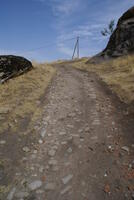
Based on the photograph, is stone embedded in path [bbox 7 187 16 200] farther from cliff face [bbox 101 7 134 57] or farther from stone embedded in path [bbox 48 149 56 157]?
cliff face [bbox 101 7 134 57]

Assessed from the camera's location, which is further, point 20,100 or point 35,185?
point 20,100

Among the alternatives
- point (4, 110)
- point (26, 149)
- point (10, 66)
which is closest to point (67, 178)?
point (26, 149)

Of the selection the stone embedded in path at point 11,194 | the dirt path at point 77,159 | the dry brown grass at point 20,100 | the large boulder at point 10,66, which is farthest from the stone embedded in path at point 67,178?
the large boulder at point 10,66

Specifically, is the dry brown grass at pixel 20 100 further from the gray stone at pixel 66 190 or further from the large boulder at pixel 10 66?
the gray stone at pixel 66 190

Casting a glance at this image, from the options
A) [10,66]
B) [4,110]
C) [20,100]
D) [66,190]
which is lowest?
[66,190]

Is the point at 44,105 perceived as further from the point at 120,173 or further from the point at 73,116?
the point at 120,173

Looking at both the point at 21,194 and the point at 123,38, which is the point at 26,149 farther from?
the point at 123,38

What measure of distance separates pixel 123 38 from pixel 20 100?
11592 mm

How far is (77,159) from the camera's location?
134 inches

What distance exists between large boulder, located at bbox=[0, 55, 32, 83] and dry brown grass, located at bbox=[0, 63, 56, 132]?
0.44m

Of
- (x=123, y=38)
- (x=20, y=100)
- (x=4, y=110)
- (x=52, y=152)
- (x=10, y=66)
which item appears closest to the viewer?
(x=52, y=152)

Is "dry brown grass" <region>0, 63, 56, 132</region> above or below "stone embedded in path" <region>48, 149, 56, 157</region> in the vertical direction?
above

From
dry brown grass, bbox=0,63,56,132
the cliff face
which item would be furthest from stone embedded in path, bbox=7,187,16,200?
the cliff face

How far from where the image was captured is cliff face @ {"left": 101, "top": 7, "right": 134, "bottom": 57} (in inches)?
550
